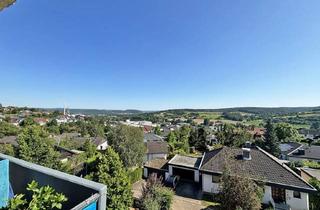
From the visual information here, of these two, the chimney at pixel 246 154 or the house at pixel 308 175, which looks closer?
the chimney at pixel 246 154

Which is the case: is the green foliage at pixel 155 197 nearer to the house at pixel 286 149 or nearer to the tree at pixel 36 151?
the tree at pixel 36 151

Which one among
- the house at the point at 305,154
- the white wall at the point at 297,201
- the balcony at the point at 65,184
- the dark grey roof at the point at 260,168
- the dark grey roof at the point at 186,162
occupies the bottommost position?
the house at the point at 305,154

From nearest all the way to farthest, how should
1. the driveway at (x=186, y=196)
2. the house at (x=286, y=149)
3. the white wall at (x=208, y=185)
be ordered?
the driveway at (x=186, y=196)
the white wall at (x=208, y=185)
the house at (x=286, y=149)

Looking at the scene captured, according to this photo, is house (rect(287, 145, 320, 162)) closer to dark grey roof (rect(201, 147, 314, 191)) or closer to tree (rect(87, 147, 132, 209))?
dark grey roof (rect(201, 147, 314, 191))

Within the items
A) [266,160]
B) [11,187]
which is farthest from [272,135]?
[11,187]

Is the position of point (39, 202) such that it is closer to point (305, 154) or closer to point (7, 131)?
point (305, 154)

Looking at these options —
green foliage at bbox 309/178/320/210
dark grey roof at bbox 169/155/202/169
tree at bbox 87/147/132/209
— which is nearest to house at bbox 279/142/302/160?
dark grey roof at bbox 169/155/202/169

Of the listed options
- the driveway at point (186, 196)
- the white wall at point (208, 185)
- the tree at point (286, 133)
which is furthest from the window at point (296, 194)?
the tree at point (286, 133)
